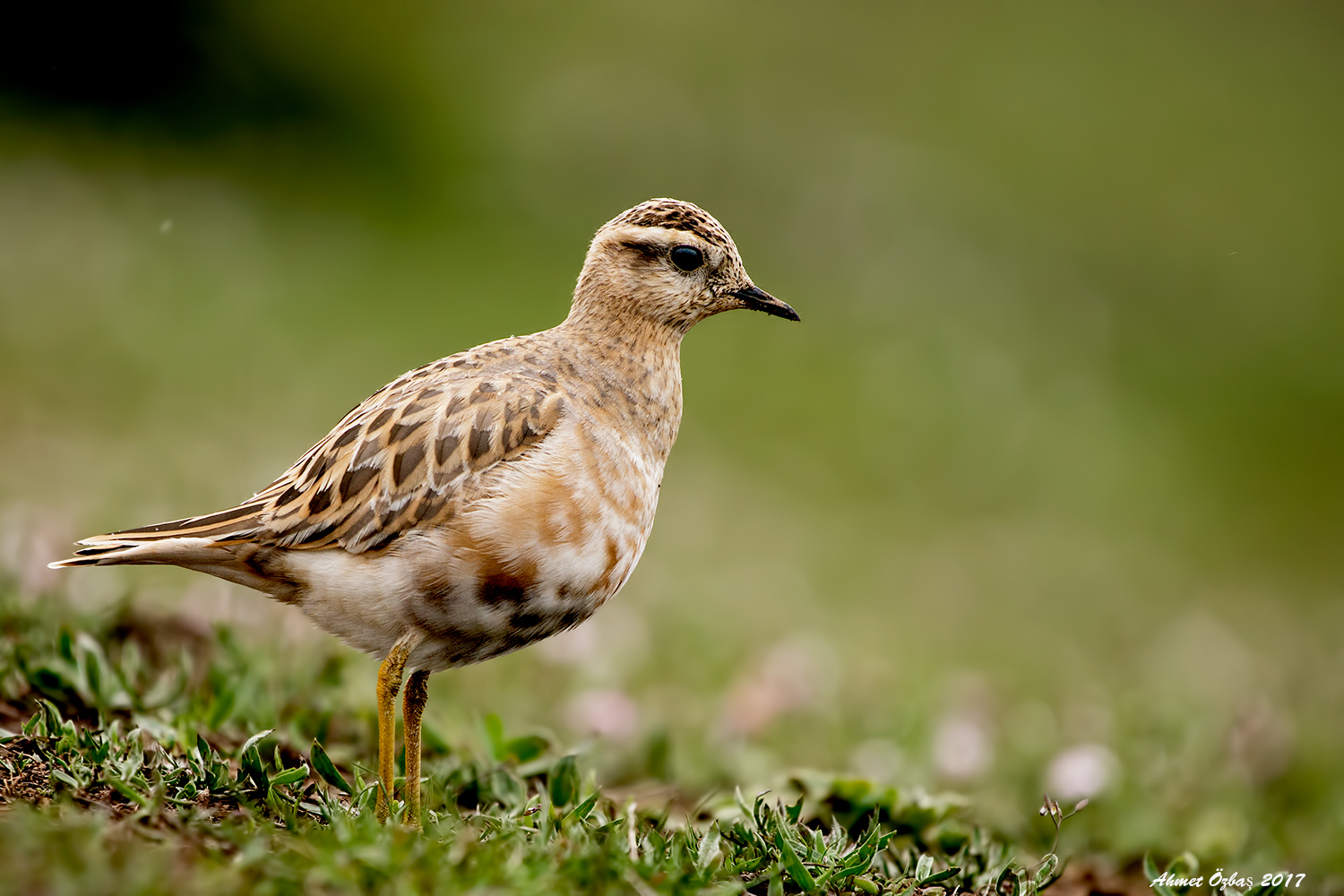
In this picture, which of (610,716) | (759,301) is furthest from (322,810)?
(759,301)

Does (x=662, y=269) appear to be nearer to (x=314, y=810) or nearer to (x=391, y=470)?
(x=391, y=470)

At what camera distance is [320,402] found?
11.5 meters

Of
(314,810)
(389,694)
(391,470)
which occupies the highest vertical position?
(391,470)

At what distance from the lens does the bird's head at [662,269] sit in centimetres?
564

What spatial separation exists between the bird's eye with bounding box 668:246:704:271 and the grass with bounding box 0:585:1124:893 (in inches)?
87.6

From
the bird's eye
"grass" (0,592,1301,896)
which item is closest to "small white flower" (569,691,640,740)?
"grass" (0,592,1301,896)

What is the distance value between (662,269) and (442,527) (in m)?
1.70

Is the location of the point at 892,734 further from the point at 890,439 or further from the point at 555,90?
the point at 555,90

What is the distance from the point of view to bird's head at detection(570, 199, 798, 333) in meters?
5.64

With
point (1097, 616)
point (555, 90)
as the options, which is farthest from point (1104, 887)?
point (555, 90)

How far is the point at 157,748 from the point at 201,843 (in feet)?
3.06

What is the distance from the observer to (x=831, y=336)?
15070 mm

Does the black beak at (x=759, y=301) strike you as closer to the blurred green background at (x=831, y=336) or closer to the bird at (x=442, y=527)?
the bird at (x=442, y=527)

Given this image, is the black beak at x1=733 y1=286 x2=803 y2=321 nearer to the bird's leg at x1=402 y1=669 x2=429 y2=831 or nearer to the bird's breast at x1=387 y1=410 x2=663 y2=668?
the bird's breast at x1=387 y1=410 x2=663 y2=668
